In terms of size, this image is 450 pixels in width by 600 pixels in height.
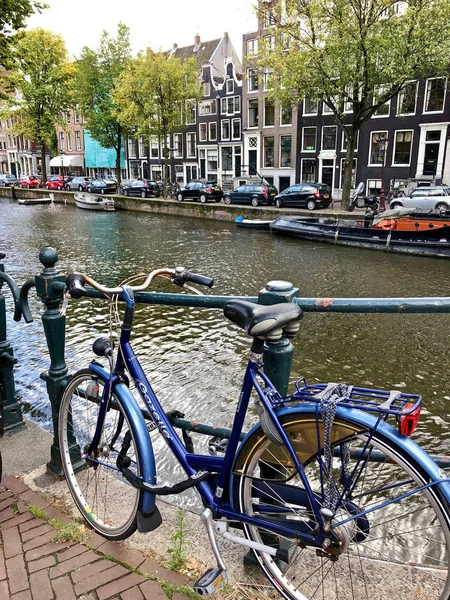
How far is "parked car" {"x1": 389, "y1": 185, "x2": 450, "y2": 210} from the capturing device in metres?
22.1

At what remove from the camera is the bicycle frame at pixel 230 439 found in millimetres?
1455

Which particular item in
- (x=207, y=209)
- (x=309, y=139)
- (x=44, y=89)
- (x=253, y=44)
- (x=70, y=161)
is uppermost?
(x=253, y=44)

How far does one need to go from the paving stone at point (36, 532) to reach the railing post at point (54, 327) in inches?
16.1

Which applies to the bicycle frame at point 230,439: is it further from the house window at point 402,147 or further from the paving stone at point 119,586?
the house window at point 402,147

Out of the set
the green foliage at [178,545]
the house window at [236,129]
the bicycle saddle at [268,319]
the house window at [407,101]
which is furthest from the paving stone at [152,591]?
the house window at [236,129]

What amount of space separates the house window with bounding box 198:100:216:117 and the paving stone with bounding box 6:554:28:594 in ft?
135

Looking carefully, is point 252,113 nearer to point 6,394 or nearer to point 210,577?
point 6,394

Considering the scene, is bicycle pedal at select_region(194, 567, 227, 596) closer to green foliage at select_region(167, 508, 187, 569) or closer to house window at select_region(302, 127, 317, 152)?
green foliage at select_region(167, 508, 187, 569)

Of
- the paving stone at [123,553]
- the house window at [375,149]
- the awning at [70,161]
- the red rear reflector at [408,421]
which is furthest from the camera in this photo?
the awning at [70,161]

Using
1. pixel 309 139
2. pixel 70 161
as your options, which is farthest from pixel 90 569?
pixel 70 161

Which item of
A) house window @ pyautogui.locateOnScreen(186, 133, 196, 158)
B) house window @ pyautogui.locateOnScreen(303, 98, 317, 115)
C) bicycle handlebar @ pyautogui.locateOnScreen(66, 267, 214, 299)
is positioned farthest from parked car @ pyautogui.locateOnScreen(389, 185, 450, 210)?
house window @ pyautogui.locateOnScreen(186, 133, 196, 158)

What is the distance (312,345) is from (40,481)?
16.8 feet

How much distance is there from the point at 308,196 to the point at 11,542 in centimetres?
2360

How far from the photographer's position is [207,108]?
133 ft
